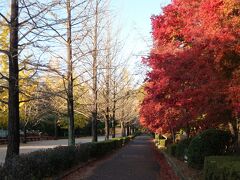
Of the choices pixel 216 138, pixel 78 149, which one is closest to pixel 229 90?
pixel 216 138

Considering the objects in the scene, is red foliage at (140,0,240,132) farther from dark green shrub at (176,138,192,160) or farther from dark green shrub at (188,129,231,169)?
dark green shrub at (176,138,192,160)

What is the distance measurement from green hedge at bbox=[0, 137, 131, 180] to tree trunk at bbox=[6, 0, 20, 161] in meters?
0.51

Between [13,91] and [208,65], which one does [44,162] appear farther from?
[208,65]

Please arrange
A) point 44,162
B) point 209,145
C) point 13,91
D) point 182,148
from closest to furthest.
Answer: point 13,91, point 44,162, point 209,145, point 182,148

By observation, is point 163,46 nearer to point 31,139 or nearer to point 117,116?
point 117,116

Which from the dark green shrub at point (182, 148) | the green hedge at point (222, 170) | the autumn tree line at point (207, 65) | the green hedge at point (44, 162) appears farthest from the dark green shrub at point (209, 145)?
the dark green shrub at point (182, 148)

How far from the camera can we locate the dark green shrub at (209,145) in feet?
49.4

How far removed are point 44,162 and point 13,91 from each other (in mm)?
2150

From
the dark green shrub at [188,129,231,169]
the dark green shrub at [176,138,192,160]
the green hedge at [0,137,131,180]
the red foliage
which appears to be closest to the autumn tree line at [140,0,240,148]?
the red foliage

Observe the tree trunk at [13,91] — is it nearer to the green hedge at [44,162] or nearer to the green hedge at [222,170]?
the green hedge at [44,162]

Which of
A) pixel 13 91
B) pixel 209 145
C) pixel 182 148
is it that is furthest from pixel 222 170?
pixel 182 148

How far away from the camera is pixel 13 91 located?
40.9 ft

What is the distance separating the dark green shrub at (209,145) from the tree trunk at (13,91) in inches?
240

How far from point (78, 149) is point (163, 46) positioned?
5857mm
